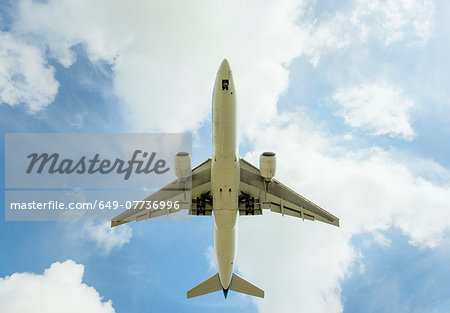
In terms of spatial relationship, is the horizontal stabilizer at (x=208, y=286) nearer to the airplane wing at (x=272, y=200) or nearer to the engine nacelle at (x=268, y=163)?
the airplane wing at (x=272, y=200)

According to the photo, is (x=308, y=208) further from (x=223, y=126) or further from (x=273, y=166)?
(x=223, y=126)

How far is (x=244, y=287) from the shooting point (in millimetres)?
32812

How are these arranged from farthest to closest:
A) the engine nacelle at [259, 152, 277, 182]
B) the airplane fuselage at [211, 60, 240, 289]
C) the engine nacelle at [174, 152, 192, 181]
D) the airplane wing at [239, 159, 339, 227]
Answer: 1. the airplane wing at [239, 159, 339, 227]
2. the engine nacelle at [259, 152, 277, 182]
3. the engine nacelle at [174, 152, 192, 181]
4. the airplane fuselage at [211, 60, 240, 289]

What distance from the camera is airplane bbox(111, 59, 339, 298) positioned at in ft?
74.8

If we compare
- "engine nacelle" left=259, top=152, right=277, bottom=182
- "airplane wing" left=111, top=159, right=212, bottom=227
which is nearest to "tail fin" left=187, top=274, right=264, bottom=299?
"airplane wing" left=111, top=159, right=212, bottom=227

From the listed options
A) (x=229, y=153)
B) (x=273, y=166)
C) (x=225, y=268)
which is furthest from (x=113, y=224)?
(x=273, y=166)

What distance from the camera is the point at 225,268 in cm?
2862

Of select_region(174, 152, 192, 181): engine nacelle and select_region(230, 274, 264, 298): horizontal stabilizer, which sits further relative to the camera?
select_region(230, 274, 264, 298): horizontal stabilizer

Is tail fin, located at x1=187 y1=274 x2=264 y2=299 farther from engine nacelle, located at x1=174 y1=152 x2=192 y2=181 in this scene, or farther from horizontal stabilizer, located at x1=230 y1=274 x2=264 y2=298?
engine nacelle, located at x1=174 y1=152 x2=192 y2=181

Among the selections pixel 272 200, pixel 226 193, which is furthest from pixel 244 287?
pixel 226 193

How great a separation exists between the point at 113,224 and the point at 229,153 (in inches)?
509

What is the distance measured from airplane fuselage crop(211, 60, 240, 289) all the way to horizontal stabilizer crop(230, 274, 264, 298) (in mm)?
3165

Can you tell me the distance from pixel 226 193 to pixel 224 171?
2070mm

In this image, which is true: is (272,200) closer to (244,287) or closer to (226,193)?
(226,193)
